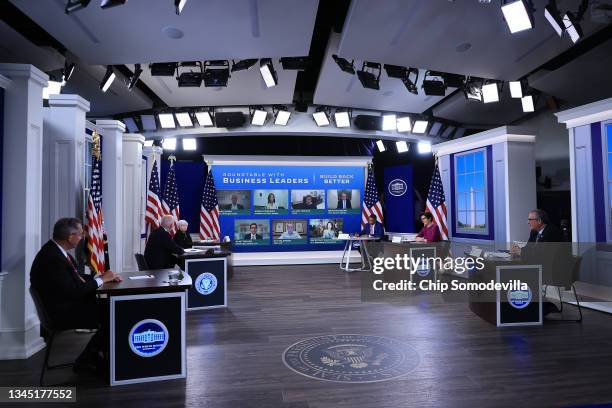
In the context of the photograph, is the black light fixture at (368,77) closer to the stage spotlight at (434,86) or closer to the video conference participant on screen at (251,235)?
the stage spotlight at (434,86)

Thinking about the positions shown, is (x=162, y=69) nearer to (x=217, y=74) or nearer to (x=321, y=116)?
(x=217, y=74)

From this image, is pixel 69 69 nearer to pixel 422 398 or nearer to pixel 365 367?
pixel 365 367

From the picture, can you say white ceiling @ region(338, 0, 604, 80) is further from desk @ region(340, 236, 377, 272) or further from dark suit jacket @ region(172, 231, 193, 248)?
dark suit jacket @ region(172, 231, 193, 248)

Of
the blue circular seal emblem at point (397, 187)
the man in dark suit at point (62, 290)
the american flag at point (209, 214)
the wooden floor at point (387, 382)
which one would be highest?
the blue circular seal emblem at point (397, 187)

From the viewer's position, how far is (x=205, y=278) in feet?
18.9

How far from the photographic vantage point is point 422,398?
2.98m

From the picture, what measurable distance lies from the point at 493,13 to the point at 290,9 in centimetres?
238

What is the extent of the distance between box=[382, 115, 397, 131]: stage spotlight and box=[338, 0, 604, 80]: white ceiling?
8.78 feet

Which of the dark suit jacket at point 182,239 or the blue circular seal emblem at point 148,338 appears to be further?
the dark suit jacket at point 182,239

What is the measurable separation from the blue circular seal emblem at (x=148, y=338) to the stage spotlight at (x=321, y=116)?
22.0 feet

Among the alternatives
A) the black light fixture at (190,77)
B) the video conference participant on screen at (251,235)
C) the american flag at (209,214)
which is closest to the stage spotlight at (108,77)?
the black light fixture at (190,77)

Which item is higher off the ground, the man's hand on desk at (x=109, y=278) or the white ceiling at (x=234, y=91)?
the white ceiling at (x=234, y=91)

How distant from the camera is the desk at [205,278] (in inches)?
223

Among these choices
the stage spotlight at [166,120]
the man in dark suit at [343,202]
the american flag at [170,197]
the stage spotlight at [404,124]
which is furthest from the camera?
the man in dark suit at [343,202]
